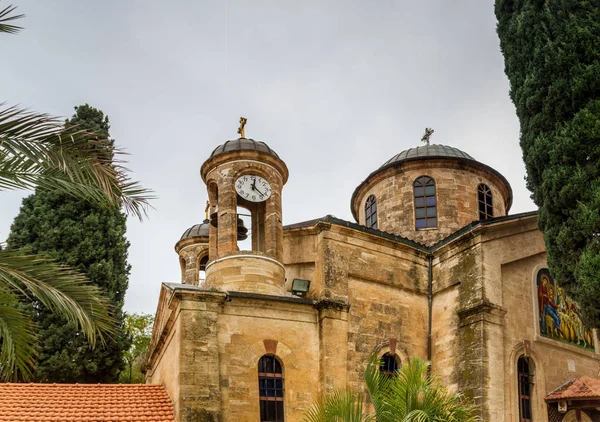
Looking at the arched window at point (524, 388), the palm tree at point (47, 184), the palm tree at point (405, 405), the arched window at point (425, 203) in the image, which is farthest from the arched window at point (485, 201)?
the palm tree at point (47, 184)

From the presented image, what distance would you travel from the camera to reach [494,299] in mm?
15945

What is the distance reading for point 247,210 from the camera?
16.9m

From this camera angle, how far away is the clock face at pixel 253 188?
15805mm

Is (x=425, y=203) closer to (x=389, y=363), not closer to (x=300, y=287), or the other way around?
(x=389, y=363)

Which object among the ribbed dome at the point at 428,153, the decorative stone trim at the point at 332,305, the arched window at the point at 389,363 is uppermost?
the ribbed dome at the point at 428,153

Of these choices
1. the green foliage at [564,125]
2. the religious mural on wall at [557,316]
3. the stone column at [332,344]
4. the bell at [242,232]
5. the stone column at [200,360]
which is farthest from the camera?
the bell at [242,232]

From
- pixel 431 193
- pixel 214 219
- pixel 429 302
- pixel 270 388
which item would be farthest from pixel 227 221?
pixel 431 193

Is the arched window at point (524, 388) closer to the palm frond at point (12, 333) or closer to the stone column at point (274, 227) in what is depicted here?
the stone column at point (274, 227)

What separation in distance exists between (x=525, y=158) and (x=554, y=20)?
2.73 meters

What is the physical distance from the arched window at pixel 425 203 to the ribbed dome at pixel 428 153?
2.32ft

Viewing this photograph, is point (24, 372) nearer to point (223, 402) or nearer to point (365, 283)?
point (223, 402)

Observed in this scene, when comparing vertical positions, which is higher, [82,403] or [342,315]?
[342,315]

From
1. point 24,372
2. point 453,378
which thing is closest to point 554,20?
point 453,378

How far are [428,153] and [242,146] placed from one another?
7267 millimetres
